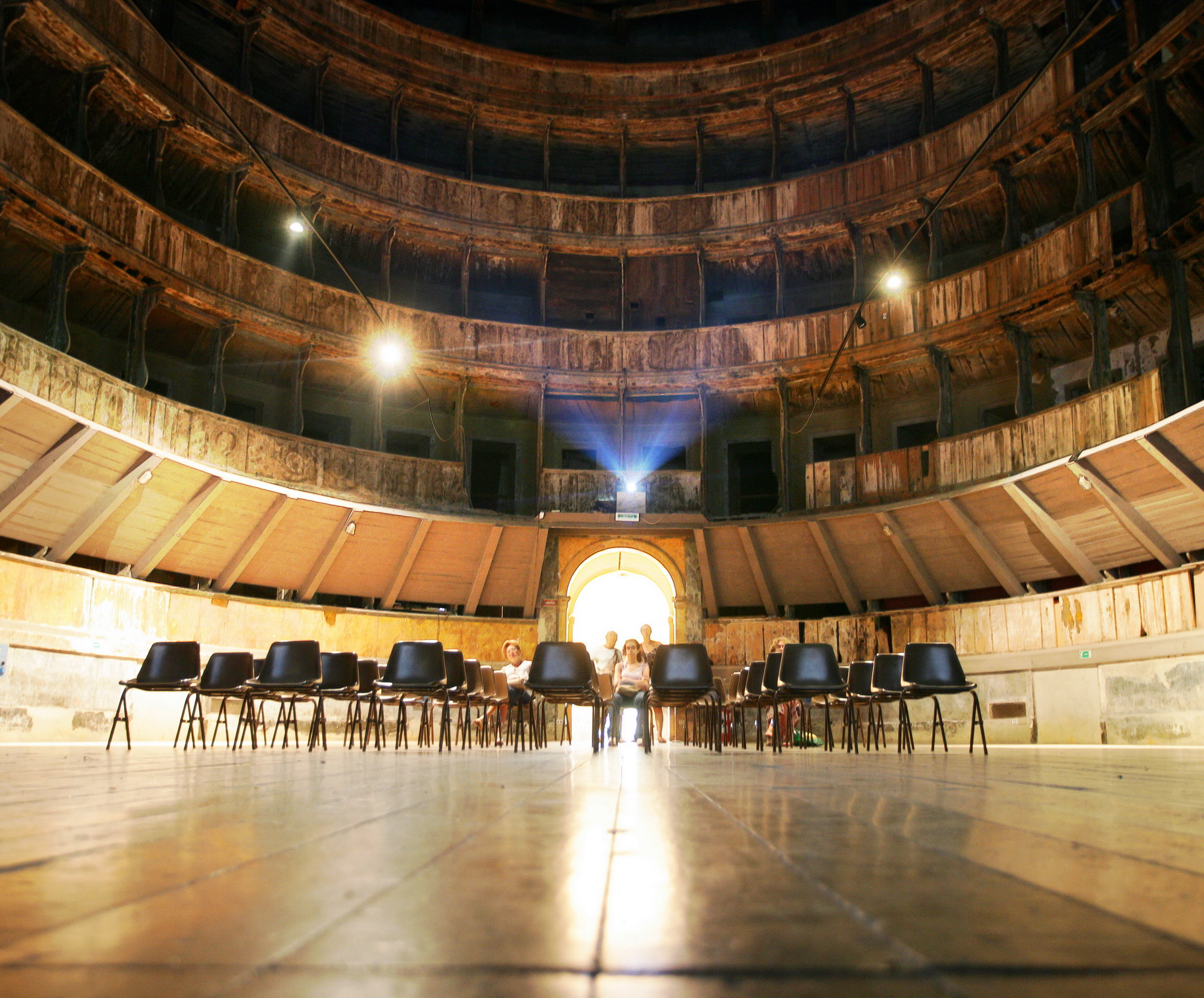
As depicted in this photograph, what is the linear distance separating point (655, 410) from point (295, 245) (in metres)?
8.32

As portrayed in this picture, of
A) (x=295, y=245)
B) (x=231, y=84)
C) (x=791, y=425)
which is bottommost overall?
(x=791, y=425)

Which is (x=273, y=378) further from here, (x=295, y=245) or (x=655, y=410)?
(x=655, y=410)

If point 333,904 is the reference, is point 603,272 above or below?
above

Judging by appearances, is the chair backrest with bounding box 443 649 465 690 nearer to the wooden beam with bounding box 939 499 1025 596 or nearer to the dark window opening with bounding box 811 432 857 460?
the wooden beam with bounding box 939 499 1025 596

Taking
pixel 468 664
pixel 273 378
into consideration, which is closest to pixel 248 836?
pixel 468 664

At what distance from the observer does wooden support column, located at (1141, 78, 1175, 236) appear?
1439cm

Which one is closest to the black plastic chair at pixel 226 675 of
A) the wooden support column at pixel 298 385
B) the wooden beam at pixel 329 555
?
the wooden beam at pixel 329 555

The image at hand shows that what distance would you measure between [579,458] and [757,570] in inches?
189

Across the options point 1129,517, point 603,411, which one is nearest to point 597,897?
point 1129,517

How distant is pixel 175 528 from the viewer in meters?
15.9

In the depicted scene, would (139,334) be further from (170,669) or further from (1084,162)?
(1084,162)

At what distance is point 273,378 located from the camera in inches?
777

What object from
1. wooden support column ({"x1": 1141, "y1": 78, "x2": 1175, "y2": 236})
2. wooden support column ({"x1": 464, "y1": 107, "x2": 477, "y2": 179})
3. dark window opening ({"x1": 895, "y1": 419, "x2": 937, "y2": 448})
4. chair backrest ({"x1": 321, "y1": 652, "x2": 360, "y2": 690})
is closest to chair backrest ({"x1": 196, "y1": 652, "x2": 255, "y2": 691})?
chair backrest ({"x1": 321, "y1": 652, "x2": 360, "y2": 690})

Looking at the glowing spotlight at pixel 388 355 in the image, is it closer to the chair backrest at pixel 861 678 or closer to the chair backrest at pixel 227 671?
the chair backrest at pixel 227 671
